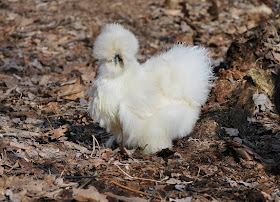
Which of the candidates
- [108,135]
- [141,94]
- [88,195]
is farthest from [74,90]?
[88,195]

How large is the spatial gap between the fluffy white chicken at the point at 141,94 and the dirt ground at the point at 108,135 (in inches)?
10.8

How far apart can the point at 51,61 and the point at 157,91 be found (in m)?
4.22

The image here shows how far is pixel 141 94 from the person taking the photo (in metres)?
4.99

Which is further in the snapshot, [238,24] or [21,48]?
[238,24]

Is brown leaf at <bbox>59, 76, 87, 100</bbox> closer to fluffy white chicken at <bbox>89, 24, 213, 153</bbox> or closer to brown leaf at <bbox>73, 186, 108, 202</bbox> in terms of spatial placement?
fluffy white chicken at <bbox>89, 24, 213, 153</bbox>

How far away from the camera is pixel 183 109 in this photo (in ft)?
16.9

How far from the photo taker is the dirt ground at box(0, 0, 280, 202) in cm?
427

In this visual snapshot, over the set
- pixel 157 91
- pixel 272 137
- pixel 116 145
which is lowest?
pixel 116 145

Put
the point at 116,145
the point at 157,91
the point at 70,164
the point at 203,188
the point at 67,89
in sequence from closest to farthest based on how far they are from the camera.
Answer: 1. the point at 203,188
2. the point at 70,164
3. the point at 157,91
4. the point at 116,145
5. the point at 67,89

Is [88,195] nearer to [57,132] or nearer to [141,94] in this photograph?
[141,94]

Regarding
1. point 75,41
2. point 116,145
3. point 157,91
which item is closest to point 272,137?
point 157,91

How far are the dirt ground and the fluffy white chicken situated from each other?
27cm

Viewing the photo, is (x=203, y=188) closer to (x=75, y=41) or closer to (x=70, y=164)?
(x=70, y=164)

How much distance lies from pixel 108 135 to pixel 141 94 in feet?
3.88
